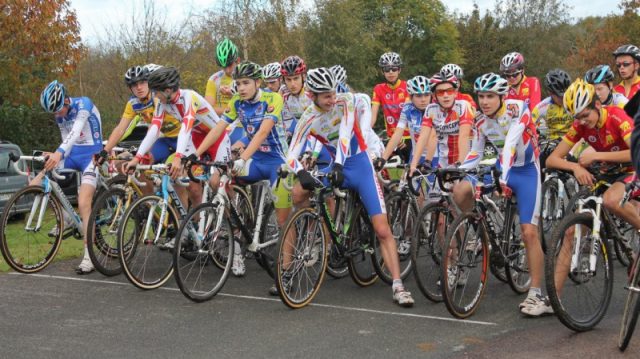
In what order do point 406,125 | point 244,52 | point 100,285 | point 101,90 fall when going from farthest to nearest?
point 244,52 < point 101,90 < point 406,125 < point 100,285

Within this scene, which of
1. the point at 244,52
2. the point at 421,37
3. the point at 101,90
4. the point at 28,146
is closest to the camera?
the point at 28,146

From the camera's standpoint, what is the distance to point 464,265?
6281 millimetres

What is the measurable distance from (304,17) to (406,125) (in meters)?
28.6

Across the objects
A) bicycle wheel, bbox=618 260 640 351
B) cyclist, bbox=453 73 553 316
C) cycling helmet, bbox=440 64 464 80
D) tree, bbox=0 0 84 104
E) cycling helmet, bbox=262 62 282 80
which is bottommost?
bicycle wheel, bbox=618 260 640 351

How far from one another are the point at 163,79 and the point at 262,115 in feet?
3.56

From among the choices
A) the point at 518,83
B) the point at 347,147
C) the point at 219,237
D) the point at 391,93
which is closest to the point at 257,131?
the point at 219,237

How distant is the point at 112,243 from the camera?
800 centimetres

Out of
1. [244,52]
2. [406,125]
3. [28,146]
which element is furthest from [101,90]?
Answer: [406,125]

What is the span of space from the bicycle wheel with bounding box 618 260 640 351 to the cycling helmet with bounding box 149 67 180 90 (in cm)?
482

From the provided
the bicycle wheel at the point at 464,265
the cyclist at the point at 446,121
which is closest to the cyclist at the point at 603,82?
the cyclist at the point at 446,121

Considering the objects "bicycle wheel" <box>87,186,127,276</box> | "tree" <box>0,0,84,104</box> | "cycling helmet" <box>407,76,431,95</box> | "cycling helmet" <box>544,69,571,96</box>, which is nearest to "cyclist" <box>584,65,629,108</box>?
"cycling helmet" <box>544,69,571,96</box>

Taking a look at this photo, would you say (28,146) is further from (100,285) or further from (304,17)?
(304,17)

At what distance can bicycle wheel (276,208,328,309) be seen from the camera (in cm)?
643

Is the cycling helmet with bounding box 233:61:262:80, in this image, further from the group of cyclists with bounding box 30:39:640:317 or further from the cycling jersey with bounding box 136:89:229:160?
the cycling jersey with bounding box 136:89:229:160
